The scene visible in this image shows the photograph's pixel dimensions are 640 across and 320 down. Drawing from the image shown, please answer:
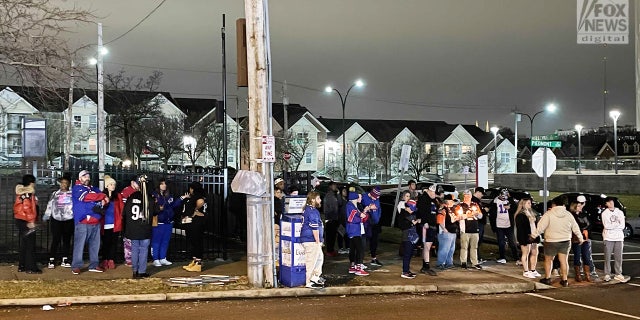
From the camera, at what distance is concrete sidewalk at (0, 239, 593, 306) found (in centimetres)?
970

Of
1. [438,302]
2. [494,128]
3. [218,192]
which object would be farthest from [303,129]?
[438,302]

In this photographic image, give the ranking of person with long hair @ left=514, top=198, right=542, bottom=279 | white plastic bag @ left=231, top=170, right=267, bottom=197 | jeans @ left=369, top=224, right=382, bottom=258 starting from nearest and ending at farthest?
white plastic bag @ left=231, top=170, right=267, bottom=197 < person with long hair @ left=514, top=198, right=542, bottom=279 < jeans @ left=369, top=224, right=382, bottom=258

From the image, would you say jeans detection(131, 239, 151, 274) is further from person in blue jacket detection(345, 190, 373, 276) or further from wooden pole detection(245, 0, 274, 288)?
person in blue jacket detection(345, 190, 373, 276)

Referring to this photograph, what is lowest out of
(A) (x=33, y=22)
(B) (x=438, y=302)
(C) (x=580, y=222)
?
(B) (x=438, y=302)

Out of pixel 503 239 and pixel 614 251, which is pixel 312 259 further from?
pixel 614 251

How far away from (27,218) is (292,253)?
4845mm

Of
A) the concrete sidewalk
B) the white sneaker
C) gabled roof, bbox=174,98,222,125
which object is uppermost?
gabled roof, bbox=174,98,222,125

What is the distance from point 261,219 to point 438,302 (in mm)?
3271

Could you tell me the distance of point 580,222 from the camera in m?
13.5

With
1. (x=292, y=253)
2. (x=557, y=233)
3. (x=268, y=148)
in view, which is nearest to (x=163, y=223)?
(x=292, y=253)

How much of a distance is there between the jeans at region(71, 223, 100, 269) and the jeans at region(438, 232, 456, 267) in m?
7.13

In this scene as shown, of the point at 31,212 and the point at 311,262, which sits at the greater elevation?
the point at 31,212

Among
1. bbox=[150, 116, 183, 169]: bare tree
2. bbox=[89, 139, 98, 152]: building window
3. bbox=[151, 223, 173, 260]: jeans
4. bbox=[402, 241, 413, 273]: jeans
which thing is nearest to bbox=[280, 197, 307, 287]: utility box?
bbox=[402, 241, 413, 273]: jeans

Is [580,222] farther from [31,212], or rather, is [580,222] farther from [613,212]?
[31,212]
